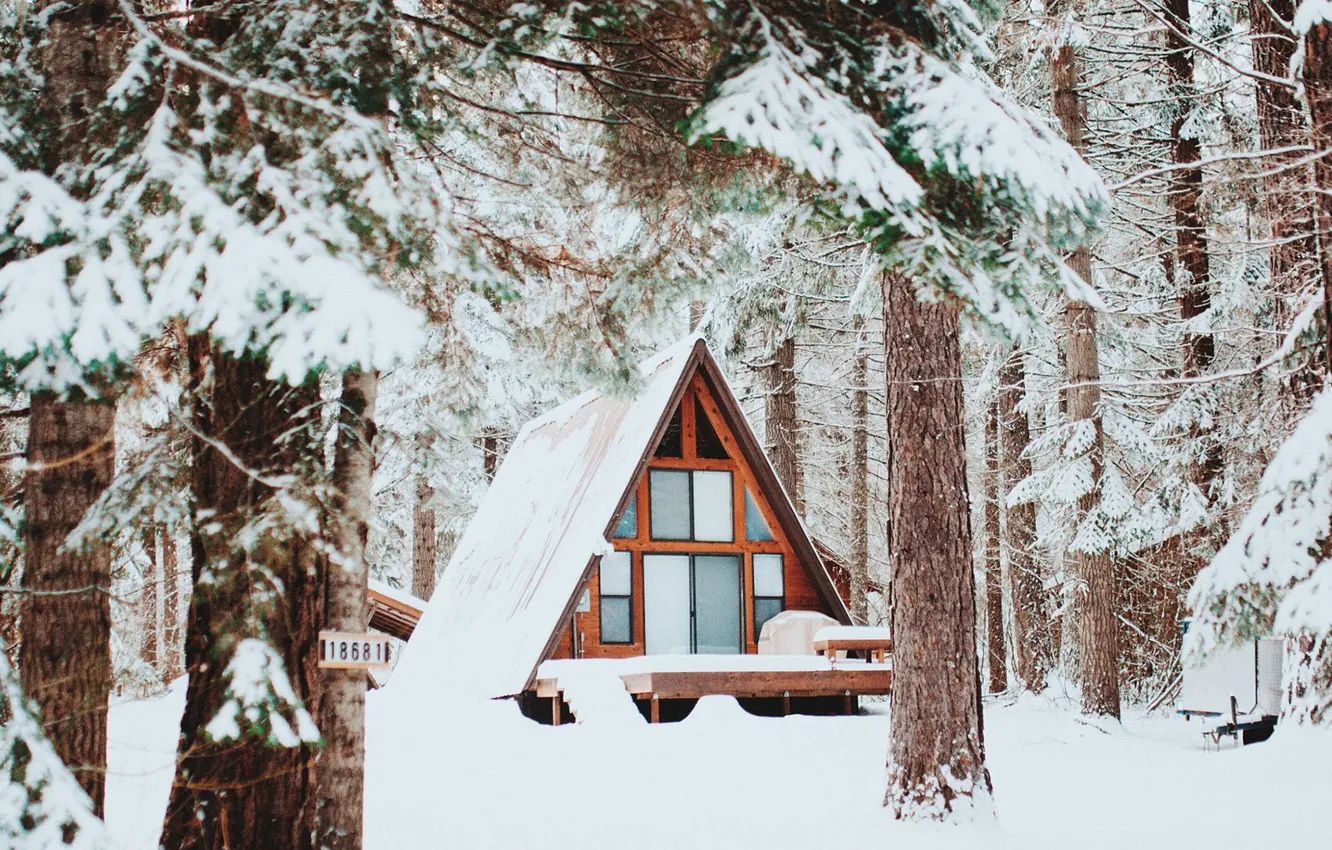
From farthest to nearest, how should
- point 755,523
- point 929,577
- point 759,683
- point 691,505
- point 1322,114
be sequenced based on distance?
1. point 755,523
2. point 691,505
3. point 759,683
4. point 929,577
5. point 1322,114

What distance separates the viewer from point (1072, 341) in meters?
12.5

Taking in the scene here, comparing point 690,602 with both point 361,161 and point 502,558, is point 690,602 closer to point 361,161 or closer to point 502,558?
point 502,558

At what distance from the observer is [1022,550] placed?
1691 cm

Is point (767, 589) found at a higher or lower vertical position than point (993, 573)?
lower

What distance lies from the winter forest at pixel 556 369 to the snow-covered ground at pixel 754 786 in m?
0.06

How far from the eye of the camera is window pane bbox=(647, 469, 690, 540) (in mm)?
15633

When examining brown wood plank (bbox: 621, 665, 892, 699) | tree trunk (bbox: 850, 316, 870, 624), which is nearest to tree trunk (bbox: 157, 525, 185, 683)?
brown wood plank (bbox: 621, 665, 892, 699)

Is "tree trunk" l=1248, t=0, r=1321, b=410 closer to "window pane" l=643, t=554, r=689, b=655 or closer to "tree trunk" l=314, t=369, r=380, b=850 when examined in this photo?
"tree trunk" l=314, t=369, r=380, b=850

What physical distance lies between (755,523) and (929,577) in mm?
9038

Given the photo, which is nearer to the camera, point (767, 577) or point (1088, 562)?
point (1088, 562)

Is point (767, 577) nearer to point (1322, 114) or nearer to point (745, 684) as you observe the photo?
point (745, 684)

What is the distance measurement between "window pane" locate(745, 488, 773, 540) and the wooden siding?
0.21 feet

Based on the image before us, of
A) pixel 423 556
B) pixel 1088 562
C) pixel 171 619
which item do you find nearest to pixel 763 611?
pixel 1088 562

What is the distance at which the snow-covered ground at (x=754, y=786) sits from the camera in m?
6.78
